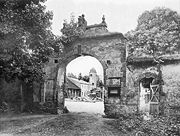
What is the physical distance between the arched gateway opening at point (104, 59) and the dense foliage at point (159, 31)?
25.7 ft

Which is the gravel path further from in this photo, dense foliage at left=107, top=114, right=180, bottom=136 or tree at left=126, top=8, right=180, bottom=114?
tree at left=126, top=8, right=180, bottom=114

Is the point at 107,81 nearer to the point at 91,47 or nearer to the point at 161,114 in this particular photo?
the point at 91,47

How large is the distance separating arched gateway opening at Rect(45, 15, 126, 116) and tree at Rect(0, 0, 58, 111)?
2.21m

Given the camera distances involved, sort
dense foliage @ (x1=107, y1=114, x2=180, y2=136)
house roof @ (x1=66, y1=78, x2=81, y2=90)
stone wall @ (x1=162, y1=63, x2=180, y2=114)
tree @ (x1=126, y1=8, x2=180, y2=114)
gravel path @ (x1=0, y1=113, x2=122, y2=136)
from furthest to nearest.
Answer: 1. house roof @ (x1=66, y1=78, x2=81, y2=90)
2. tree @ (x1=126, y1=8, x2=180, y2=114)
3. stone wall @ (x1=162, y1=63, x2=180, y2=114)
4. dense foliage @ (x1=107, y1=114, x2=180, y2=136)
5. gravel path @ (x1=0, y1=113, x2=122, y2=136)

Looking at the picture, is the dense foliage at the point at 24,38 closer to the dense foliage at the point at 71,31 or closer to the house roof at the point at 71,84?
the dense foliage at the point at 71,31

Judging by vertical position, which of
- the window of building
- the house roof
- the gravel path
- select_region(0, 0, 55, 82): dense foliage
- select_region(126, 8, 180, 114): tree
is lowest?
the gravel path

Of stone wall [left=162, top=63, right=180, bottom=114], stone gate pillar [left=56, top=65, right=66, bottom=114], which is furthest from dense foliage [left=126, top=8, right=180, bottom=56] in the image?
stone wall [left=162, top=63, right=180, bottom=114]

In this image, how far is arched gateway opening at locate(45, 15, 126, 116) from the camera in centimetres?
1125

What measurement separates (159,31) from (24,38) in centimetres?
1653

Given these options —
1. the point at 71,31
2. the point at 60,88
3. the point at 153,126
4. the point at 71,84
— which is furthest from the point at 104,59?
the point at 71,84

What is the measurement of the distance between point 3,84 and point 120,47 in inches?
321

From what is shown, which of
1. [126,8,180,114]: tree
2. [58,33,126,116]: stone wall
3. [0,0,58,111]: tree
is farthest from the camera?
[126,8,180,114]: tree

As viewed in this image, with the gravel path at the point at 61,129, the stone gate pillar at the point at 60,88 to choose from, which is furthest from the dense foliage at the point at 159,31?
the gravel path at the point at 61,129

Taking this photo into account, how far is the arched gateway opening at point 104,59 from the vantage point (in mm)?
11250
